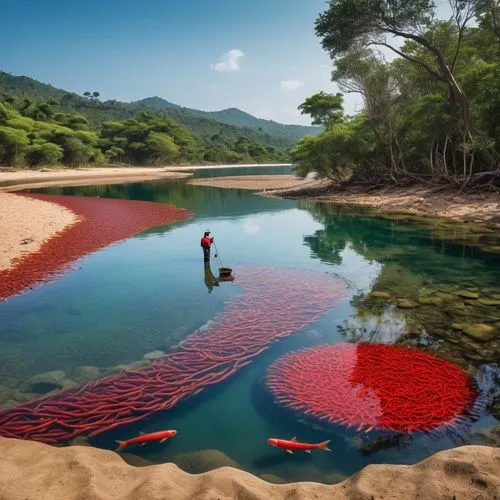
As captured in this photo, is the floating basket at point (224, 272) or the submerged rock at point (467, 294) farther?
the floating basket at point (224, 272)

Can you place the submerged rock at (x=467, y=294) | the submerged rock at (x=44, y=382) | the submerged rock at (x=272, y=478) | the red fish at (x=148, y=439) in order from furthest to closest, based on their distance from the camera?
the submerged rock at (x=467, y=294)
the submerged rock at (x=44, y=382)
the red fish at (x=148, y=439)
the submerged rock at (x=272, y=478)

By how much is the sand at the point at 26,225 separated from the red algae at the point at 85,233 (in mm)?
478

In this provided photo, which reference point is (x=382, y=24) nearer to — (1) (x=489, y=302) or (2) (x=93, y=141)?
(1) (x=489, y=302)

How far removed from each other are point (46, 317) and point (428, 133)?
3476cm

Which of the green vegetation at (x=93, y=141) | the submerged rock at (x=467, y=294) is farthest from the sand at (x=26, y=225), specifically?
the green vegetation at (x=93, y=141)

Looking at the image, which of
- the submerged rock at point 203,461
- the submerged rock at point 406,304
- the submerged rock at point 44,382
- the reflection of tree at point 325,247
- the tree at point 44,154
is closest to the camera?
the submerged rock at point 203,461

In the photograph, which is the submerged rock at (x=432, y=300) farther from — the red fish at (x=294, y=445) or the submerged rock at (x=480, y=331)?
the red fish at (x=294, y=445)

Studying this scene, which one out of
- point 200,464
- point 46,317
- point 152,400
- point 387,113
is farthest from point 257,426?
point 387,113

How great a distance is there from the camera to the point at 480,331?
11172mm

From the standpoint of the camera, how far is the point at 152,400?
318 inches

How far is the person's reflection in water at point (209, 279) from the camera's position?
1605 cm

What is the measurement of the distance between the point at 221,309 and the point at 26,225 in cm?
1790

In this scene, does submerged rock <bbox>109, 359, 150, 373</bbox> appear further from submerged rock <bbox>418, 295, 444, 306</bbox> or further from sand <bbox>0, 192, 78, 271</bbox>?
sand <bbox>0, 192, 78, 271</bbox>

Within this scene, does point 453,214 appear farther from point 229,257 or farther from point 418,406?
point 418,406
